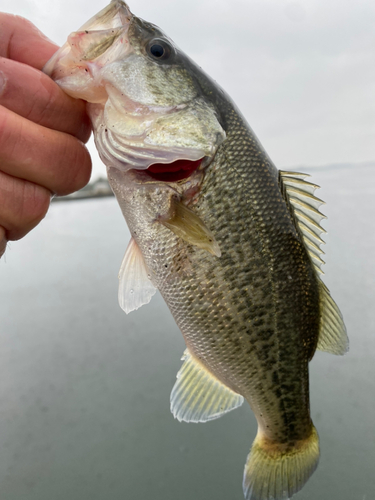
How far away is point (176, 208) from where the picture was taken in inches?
41.9

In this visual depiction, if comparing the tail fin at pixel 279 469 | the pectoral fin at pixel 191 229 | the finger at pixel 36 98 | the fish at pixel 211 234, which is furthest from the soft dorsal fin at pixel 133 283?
the tail fin at pixel 279 469

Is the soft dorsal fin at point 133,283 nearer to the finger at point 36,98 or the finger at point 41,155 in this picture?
the finger at point 41,155

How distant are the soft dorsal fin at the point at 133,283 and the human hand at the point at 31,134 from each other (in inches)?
15.1

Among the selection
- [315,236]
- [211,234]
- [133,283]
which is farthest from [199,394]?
[315,236]

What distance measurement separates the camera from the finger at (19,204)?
805 mm

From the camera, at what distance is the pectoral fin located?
1034 millimetres

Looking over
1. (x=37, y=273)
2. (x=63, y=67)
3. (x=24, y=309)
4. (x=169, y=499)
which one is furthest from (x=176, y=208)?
(x=37, y=273)

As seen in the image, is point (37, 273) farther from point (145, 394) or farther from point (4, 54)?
point (4, 54)

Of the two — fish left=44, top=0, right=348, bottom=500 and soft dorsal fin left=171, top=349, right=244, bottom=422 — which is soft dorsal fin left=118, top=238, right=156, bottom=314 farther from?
soft dorsal fin left=171, top=349, right=244, bottom=422

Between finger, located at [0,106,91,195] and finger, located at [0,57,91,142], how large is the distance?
0.04m

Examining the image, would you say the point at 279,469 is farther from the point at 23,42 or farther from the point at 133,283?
the point at 23,42

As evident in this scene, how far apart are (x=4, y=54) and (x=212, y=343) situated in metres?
1.20

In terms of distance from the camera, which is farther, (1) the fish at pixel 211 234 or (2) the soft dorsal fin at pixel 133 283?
(2) the soft dorsal fin at pixel 133 283

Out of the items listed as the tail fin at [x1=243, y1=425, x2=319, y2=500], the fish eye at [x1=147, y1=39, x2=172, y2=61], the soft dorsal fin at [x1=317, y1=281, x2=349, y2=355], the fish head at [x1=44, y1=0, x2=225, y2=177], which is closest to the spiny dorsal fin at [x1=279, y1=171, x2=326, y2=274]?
the soft dorsal fin at [x1=317, y1=281, x2=349, y2=355]
